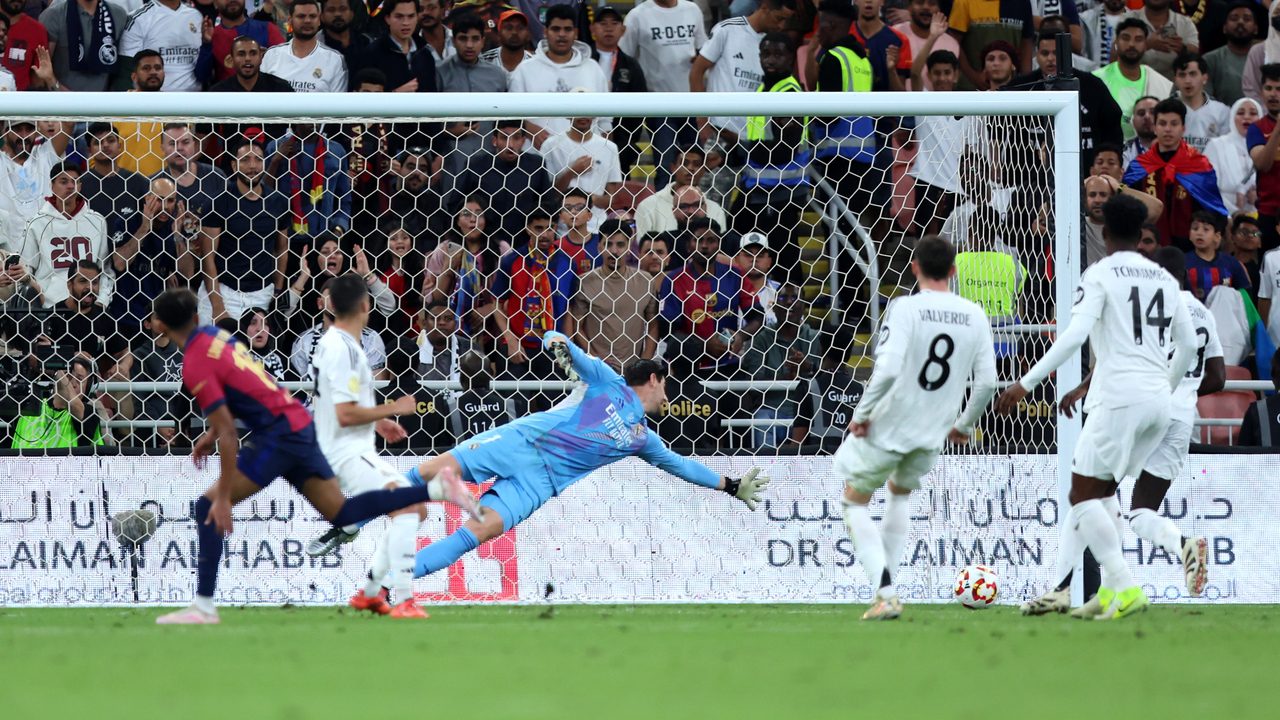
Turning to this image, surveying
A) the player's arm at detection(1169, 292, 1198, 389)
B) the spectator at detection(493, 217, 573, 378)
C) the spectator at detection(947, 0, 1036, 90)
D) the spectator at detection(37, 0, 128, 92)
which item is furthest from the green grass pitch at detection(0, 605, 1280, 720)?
the spectator at detection(947, 0, 1036, 90)

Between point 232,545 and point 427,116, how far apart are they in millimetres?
3139

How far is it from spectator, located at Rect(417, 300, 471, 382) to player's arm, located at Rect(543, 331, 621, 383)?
57.8 inches

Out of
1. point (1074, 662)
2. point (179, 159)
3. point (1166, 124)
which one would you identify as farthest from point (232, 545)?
point (1166, 124)

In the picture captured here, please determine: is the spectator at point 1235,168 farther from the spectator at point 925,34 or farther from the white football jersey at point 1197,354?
the white football jersey at point 1197,354

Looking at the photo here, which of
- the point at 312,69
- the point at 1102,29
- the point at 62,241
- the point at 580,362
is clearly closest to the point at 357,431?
the point at 580,362

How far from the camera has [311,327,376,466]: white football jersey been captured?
28.9 feet

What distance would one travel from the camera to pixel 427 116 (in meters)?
10.1

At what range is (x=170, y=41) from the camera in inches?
563

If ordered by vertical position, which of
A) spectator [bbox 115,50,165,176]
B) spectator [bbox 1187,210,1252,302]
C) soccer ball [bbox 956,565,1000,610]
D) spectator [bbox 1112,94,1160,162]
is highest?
spectator [bbox 1112,94,1160,162]

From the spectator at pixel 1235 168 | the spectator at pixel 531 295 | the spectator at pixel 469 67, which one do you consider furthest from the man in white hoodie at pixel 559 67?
the spectator at pixel 1235 168

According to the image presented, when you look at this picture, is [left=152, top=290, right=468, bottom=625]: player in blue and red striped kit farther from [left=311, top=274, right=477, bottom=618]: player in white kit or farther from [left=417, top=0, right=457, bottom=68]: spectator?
[left=417, top=0, right=457, bottom=68]: spectator

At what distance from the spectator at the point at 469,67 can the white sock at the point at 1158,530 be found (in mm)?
7075

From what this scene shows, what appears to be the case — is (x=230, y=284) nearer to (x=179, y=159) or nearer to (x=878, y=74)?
(x=179, y=159)

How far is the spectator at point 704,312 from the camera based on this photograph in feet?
38.8
